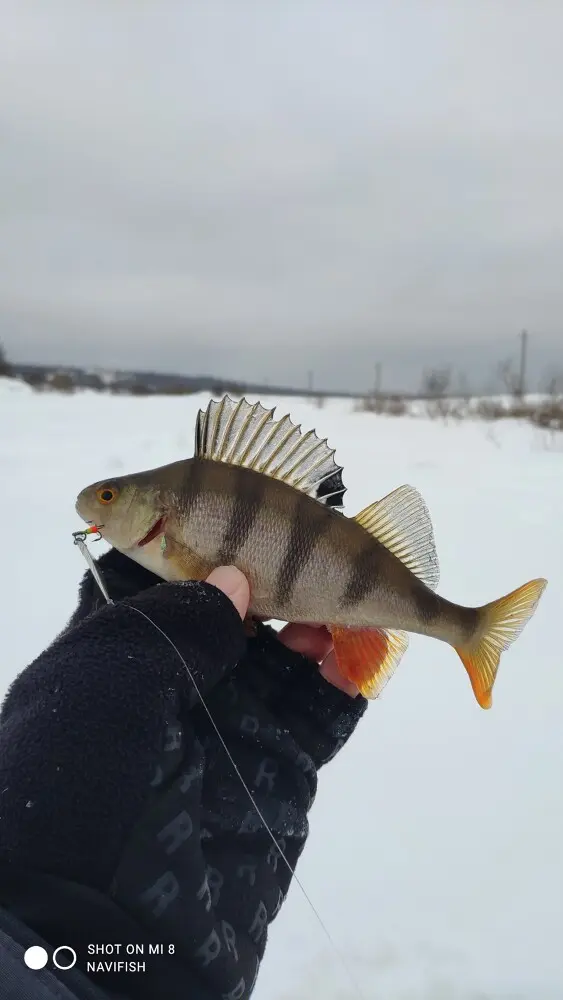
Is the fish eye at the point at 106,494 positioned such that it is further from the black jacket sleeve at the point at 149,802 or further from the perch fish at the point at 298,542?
the black jacket sleeve at the point at 149,802

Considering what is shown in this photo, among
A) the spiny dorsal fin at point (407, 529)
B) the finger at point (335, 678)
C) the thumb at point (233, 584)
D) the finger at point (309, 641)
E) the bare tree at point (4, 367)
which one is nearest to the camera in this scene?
the thumb at point (233, 584)

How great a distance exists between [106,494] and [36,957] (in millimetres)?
955

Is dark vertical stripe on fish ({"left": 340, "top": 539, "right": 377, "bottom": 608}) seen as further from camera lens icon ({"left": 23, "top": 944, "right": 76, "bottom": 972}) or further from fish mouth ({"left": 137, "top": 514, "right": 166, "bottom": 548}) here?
camera lens icon ({"left": 23, "top": 944, "right": 76, "bottom": 972})

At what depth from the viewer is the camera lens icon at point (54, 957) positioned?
0.92 meters

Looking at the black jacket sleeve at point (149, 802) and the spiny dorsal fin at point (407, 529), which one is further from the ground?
the spiny dorsal fin at point (407, 529)

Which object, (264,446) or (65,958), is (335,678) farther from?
(65,958)

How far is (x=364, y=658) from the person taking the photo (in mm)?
1617

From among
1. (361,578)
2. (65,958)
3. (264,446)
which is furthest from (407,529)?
(65,958)

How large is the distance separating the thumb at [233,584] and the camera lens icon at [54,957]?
69 centimetres

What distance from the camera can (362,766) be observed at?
2.54m

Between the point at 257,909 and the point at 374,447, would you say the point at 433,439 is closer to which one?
the point at 374,447

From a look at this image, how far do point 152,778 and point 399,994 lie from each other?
1.14 m

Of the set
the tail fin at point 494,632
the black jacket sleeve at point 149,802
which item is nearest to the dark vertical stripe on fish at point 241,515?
the black jacket sleeve at point 149,802

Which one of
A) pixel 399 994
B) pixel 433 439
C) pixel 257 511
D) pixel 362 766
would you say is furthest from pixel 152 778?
pixel 433 439
